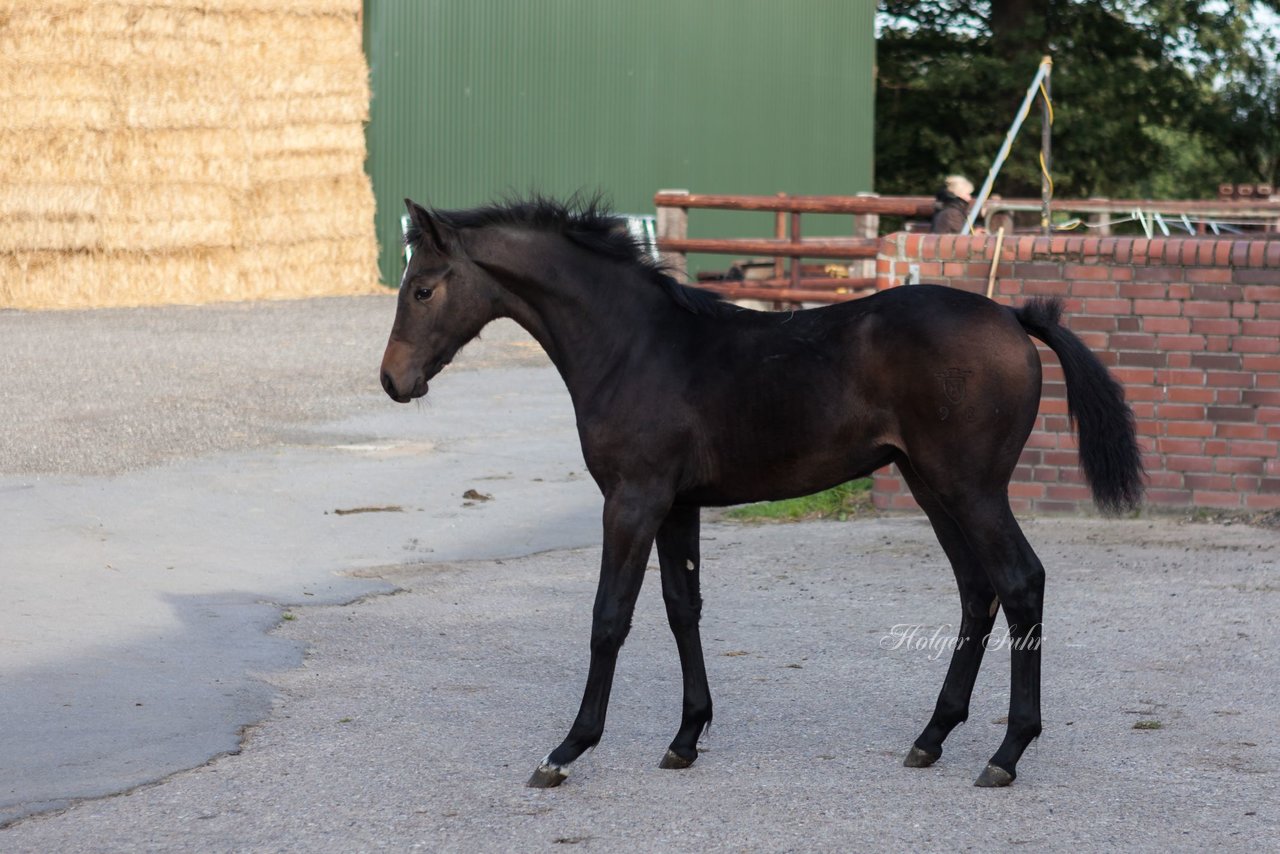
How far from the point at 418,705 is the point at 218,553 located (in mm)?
2675

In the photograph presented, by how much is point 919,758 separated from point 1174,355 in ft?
15.1

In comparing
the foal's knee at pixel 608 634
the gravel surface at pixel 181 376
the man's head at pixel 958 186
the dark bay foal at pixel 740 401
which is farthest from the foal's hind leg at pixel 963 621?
the man's head at pixel 958 186

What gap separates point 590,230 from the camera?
5277mm

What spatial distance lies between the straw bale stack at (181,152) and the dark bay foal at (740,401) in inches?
602

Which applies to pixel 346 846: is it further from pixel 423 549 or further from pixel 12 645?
pixel 423 549

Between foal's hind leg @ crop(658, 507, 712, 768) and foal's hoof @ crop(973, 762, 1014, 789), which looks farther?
foal's hind leg @ crop(658, 507, 712, 768)

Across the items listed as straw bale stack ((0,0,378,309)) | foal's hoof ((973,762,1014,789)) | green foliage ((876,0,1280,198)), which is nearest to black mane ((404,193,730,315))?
foal's hoof ((973,762,1014,789))

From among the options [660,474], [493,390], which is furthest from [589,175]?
[660,474]

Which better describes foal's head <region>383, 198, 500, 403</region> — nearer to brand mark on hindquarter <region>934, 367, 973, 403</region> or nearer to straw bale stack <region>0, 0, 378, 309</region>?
brand mark on hindquarter <region>934, 367, 973, 403</region>

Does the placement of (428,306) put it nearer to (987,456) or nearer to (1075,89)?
(987,456)

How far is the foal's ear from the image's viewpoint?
196 inches

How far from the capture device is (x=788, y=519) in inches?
366

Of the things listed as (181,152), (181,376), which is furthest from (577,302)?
(181,152)

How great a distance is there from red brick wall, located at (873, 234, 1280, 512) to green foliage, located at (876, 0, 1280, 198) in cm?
2365
